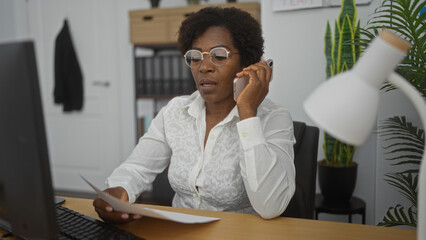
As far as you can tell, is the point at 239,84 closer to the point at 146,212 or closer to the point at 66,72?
the point at 146,212

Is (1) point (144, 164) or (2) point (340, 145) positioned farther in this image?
(2) point (340, 145)

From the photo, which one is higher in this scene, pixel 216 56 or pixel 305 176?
pixel 216 56

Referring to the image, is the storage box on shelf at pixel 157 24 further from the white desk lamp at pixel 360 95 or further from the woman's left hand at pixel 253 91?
the white desk lamp at pixel 360 95

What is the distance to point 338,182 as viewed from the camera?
200cm

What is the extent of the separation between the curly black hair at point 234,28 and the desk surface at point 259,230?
67cm

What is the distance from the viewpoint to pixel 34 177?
1.88 ft

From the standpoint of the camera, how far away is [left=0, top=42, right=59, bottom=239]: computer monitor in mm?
549

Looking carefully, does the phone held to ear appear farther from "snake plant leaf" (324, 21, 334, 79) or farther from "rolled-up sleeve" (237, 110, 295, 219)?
"snake plant leaf" (324, 21, 334, 79)

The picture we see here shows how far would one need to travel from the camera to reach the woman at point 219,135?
108 cm

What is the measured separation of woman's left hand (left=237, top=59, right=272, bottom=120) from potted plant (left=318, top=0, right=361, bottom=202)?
0.89 meters

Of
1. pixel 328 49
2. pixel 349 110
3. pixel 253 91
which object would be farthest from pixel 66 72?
pixel 349 110

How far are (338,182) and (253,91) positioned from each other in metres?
1.09

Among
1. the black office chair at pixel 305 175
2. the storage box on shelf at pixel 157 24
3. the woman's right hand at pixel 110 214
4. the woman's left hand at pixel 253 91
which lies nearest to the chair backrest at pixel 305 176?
the black office chair at pixel 305 175

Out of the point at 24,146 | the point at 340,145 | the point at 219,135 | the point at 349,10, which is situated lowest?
the point at 340,145
